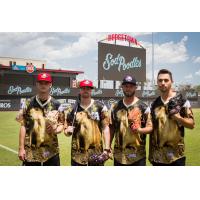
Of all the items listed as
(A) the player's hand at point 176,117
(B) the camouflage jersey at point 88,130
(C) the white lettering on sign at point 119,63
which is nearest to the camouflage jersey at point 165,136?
(A) the player's hand at point 176,117

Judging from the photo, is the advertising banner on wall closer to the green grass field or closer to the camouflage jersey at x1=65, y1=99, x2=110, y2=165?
the green grass field

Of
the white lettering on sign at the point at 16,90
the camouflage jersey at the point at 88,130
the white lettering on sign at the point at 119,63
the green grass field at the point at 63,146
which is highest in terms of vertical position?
the white lettering on sign at the point at 119,63

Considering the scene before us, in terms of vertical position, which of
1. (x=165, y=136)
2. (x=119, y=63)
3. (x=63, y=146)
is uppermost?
(x=119, y=63)

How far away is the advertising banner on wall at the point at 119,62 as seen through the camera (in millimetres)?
7073

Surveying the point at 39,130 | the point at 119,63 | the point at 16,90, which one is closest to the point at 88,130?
the point at 39,130

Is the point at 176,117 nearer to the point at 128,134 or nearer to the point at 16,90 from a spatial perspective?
the point at 128,134

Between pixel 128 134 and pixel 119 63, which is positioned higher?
pixel 119 63

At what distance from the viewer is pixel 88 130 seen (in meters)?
4.94

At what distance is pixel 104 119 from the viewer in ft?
16.1

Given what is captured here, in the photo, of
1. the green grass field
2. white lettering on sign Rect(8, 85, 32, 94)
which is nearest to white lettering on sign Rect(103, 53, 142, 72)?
the green grass field

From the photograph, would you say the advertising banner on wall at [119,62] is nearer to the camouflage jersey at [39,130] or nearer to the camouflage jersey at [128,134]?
the camouflage jersey at [128,134]

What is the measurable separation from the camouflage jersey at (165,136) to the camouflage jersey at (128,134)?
16 centimetres

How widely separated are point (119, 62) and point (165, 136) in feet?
9.61
